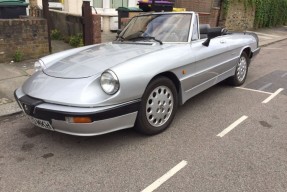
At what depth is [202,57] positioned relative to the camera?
428cm

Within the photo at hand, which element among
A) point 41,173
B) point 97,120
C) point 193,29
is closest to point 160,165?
point 97,120

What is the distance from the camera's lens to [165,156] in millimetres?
3275

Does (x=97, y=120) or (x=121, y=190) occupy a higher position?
(x=97, y=120)

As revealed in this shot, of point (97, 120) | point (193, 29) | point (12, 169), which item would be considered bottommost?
point (12, 169)

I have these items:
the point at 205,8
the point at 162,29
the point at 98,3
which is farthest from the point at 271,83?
the point at 205,8

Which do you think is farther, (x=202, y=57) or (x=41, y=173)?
(x=202, y=57)

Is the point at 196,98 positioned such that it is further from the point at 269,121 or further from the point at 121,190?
the point at 121,190

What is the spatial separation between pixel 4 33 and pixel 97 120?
4.65 metres

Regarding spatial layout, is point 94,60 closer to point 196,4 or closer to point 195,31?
point 195,31

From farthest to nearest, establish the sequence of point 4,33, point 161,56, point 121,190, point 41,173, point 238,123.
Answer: point 4,33, point 238,123, point 161,56, point 41,173, point 121,190

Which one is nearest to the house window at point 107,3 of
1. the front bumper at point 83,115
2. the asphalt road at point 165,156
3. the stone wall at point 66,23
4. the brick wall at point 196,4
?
the stone wall at point 66,23

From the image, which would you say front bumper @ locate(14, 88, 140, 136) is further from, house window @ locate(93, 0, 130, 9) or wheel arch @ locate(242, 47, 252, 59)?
house window @ locate(93, 0, 130, 9)

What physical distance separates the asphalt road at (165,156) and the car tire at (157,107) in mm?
132

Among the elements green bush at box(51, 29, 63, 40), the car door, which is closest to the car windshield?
the car door
